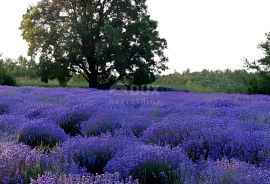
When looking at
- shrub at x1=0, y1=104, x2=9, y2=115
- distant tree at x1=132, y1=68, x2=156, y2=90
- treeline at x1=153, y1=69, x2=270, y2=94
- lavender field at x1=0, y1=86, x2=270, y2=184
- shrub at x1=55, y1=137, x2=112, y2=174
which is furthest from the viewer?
treeline at x1=153, y1=69, x2=270, y2=94

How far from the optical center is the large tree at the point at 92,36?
28750 mm

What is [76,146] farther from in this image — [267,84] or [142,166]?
[267,84]

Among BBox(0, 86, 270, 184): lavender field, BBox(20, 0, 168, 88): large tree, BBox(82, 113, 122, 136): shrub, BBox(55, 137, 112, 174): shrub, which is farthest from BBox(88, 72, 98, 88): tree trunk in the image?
BBox(55, 137, 112, 174): shrub

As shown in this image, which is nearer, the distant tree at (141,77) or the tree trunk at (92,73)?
the distant tree at (141,77)

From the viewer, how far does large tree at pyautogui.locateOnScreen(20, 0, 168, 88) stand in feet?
94.3

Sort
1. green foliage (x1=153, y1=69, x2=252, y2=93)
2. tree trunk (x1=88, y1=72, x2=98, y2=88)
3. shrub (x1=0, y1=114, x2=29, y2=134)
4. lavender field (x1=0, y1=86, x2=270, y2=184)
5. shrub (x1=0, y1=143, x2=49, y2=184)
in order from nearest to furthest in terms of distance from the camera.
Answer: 1. lavender field (x1=0, y1=86, x2=270, y2=184)
2. shrub (x1=0, y1=143, x2=49, y2=184)
3. shrub (x1=0, y1=114, x2=29, y2=134)
4. tree trunk (x1=88, y1=72, x2=98, y2=88)
5. green foliage (x1=153, y1=69, x2=252, y2=93)

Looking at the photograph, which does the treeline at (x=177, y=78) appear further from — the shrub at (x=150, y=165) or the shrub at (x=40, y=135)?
the shrub at (x=150, y=165)

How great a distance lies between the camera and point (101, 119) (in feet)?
19.5

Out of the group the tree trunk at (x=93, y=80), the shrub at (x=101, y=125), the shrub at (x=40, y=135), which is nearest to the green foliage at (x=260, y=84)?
the tree trunk at (x=93, y=80)

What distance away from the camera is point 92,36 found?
94.7ft

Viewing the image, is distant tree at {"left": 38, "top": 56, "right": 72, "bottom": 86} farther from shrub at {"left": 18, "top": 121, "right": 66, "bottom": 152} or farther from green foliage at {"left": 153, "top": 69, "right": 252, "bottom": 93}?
shrub at {"left": 18, "top": 121, "right": 66, "bottom": 152}

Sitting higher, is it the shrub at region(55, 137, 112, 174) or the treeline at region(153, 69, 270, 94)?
the treeline at region(153, 69, 270, 94)

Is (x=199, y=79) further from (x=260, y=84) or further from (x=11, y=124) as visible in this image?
(x=11, y=124)

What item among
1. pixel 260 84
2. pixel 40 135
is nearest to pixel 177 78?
pixel 260 84
